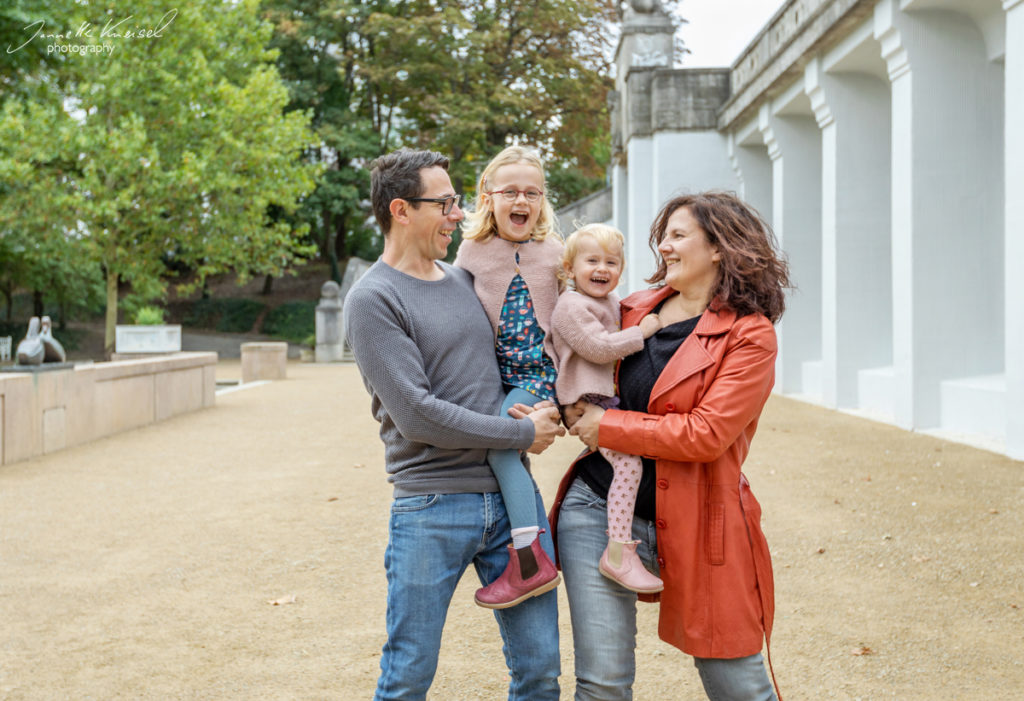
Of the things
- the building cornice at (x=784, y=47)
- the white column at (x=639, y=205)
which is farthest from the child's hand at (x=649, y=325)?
the white column at (x=639, y=205)

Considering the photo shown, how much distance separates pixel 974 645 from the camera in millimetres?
4016

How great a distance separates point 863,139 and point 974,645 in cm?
1016

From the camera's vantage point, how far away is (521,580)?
2539mm

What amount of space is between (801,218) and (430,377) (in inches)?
545

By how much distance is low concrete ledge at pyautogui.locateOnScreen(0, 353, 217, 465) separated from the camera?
971cm

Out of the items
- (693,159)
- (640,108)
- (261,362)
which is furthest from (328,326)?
(693,159)

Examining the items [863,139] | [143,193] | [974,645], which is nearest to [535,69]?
[143,193]

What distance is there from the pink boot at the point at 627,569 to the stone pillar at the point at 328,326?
25.8 m

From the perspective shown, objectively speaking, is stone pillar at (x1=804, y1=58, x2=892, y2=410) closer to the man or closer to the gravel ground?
the gravel ground

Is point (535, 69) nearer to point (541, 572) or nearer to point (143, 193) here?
point (143, 193)

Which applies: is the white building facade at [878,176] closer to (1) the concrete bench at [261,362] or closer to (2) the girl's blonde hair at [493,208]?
(2) the girl's blonde hair at [493,208]

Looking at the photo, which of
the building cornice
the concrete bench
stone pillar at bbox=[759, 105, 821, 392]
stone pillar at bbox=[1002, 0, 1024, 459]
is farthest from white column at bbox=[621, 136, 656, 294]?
stone pillar at bbox=[1002, 0, 1024, 459]

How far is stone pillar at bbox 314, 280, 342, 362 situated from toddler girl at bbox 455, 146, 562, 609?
25.4 m

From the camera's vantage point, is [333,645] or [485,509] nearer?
[485,509]
